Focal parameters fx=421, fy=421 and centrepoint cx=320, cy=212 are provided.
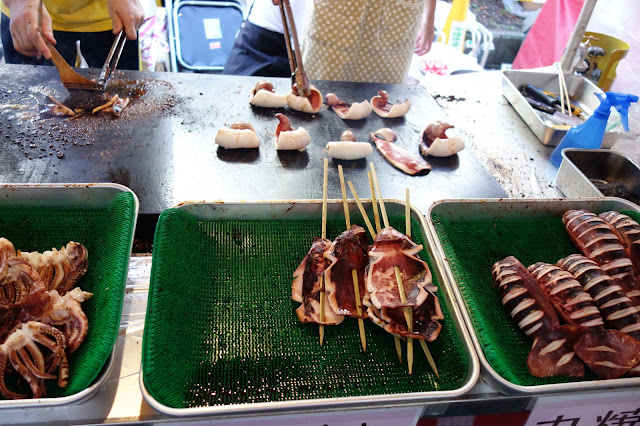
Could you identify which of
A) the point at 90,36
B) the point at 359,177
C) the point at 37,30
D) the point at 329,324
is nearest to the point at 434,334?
the point at 329,324

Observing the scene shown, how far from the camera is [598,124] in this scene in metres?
2.78

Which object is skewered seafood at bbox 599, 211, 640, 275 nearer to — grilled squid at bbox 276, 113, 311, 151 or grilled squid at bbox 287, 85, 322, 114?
grilled squid at bbox 276, 113, 311, 151

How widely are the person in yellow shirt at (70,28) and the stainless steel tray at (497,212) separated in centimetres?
279

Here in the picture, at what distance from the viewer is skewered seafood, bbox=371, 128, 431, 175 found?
2.81m

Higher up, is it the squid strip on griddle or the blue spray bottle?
the blue spray bottle

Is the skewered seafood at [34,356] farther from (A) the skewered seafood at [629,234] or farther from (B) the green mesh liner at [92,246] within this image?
(A) the skewered seafood at [629,234]

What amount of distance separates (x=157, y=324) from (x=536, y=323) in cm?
146

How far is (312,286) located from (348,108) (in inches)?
78.2

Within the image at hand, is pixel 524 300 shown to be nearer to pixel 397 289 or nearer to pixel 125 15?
pixel 397 289

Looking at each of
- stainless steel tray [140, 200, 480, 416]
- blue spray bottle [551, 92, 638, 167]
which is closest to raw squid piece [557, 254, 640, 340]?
stainless steel tray [140, 200, 480, 416]

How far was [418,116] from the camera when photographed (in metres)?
3.46

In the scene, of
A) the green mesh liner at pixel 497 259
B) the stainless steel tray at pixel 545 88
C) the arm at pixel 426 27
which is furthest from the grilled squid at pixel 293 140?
the arm at pixel 426 27

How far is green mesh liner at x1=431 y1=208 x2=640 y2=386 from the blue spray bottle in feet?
2.47

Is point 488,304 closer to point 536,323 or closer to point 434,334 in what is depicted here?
point 536,323
